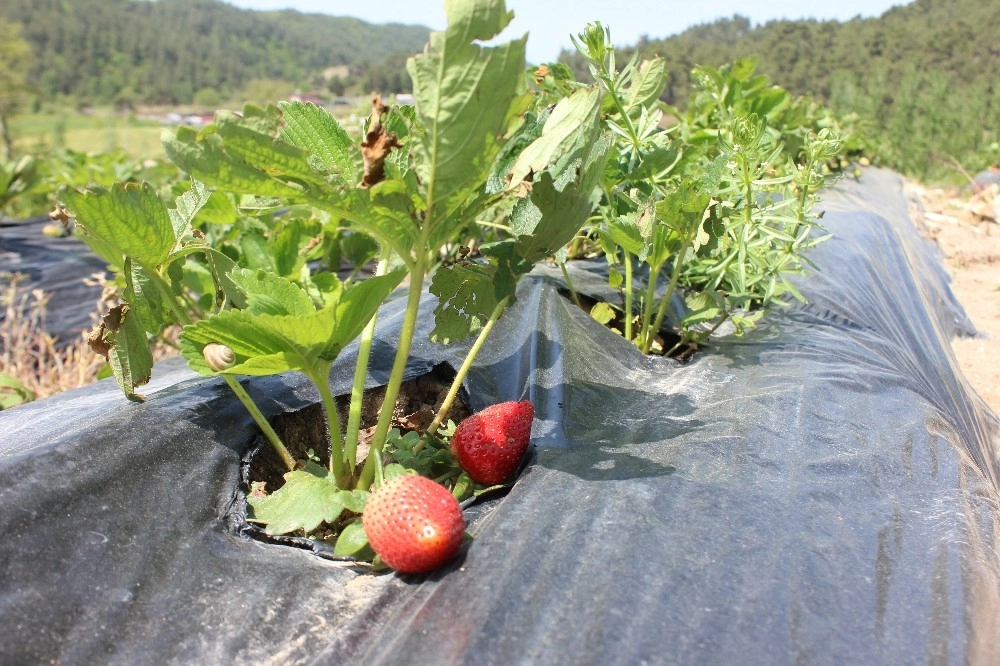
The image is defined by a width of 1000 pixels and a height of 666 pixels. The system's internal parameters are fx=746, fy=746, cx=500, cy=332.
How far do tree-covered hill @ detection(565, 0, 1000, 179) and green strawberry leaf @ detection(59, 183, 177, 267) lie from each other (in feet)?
35.1

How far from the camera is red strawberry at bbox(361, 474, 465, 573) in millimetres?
958

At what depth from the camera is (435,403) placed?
1645 millimetres

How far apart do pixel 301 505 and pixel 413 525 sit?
0.74 ft

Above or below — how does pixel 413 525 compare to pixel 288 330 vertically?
below

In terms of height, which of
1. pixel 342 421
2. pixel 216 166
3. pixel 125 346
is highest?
pixel 216 166

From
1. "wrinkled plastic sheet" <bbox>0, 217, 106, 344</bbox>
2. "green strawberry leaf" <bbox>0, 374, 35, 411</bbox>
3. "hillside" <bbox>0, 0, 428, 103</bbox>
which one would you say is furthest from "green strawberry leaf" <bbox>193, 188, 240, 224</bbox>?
"hillside" <bbox>0, 0, 428, 103</bbox>

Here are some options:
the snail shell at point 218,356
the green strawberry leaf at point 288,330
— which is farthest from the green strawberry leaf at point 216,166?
the snail shell at point 218,356

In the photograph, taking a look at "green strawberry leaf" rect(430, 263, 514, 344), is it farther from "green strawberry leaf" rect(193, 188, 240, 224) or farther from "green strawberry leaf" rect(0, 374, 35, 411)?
"green strawberry leaf" rect(0, 374, 35, 411)

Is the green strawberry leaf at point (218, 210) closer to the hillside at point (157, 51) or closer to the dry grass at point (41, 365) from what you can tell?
the dry grass at point (41, 365)

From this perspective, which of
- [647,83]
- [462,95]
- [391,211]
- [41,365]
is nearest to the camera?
[462,95]

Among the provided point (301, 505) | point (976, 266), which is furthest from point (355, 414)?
point (976, 266)

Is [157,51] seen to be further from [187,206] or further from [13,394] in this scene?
[187,206]

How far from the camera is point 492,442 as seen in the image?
Answer: 4.00ft

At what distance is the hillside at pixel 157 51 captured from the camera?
6956 cm
